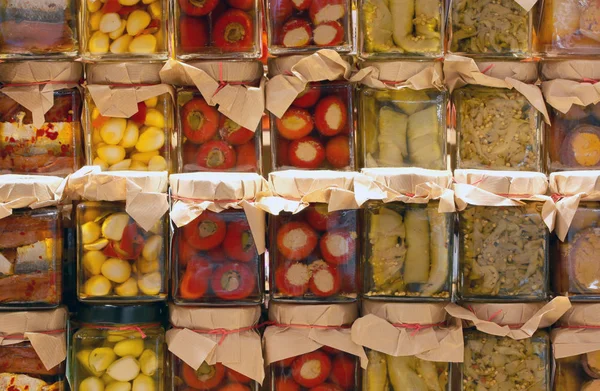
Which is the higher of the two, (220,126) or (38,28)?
(38,28)

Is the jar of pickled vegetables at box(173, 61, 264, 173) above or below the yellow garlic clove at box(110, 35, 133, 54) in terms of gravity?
below

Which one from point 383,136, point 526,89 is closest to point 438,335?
point 383,136

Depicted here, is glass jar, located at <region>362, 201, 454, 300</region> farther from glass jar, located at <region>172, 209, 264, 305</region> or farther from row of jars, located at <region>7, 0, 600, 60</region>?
row of jars, located at <region>7, 0, 600, 60</region>

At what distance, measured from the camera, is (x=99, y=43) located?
6.32 feet

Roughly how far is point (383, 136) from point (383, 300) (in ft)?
1.31

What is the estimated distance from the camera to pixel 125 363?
6.11 feet

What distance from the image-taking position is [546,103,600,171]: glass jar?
198 cm

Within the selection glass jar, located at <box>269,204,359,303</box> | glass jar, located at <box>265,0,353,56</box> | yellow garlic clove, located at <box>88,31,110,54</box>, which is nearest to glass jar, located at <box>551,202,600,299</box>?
glass jar, located at <box>269,204,359,303</box>

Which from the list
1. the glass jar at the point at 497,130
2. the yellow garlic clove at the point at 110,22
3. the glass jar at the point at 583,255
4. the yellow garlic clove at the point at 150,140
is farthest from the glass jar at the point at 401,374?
the yellow garlic clove at the point at 110,22

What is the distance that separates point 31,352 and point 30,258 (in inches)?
8.8

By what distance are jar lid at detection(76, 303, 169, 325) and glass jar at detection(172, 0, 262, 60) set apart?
0.63m

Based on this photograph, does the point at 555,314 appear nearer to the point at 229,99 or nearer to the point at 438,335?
the point at 438,335

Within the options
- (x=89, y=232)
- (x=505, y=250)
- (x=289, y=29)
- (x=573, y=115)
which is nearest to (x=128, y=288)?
(x=89, y=232)

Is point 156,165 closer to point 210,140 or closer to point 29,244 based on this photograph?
point 210,140
